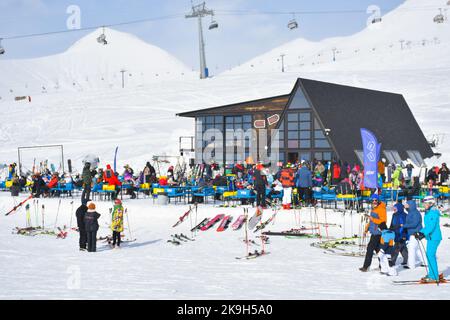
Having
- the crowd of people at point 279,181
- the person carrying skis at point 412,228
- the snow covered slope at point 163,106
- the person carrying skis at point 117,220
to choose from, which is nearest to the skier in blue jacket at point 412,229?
the person carrying skis at point 412,228

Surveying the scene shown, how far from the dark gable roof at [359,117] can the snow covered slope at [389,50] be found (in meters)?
37.2

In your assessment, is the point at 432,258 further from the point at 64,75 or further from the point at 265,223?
the point at 64,75

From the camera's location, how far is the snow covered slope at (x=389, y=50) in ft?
241

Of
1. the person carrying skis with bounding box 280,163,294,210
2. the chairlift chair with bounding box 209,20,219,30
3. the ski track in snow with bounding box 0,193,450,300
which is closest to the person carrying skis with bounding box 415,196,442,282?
the ski track in snow with bounding box 0,193,450,300

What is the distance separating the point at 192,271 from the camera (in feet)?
29.9

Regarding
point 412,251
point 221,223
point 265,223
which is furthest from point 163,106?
point 412,251

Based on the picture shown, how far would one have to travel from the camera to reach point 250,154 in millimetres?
29344

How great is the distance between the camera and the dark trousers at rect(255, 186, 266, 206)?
16.2 m

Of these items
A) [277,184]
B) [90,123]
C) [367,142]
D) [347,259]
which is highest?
[90,123]

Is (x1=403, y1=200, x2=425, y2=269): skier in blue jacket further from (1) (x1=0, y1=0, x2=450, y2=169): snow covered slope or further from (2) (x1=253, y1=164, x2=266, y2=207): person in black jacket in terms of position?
(1) (x1=0, y1=0, x2=450, y2=169): snow covered slope

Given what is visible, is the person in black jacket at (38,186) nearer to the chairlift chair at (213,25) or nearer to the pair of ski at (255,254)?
the pair of ski at (255,254)

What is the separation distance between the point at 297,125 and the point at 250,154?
175 inches
